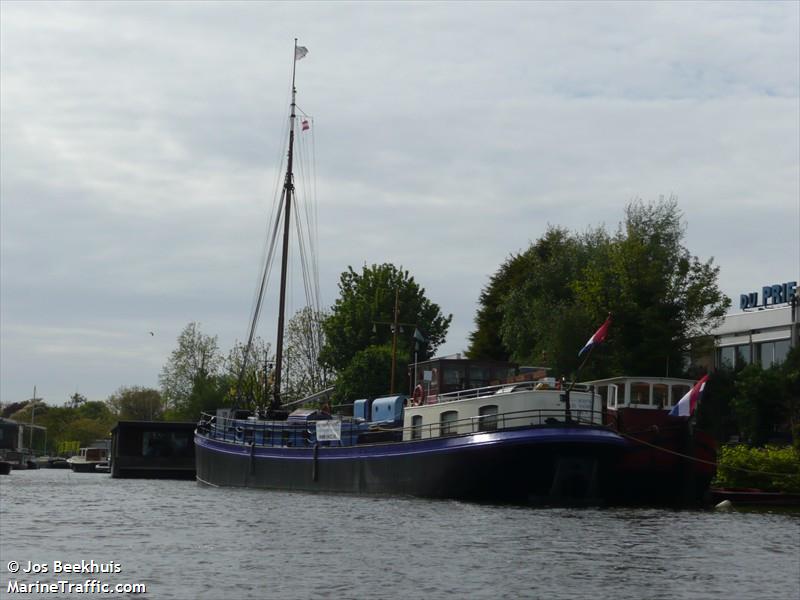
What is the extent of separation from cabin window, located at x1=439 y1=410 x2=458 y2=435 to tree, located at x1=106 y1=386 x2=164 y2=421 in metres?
110

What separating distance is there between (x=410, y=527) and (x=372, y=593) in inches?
392

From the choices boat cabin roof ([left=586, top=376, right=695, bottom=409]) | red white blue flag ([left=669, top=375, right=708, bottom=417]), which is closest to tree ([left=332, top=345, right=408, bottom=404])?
boat cabin roof ([left=586, top=376, right=695, bottom=409])

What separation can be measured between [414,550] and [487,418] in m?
14.5

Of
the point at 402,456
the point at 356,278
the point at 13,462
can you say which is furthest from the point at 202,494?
the point at 13,462

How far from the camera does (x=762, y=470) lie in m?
44.4

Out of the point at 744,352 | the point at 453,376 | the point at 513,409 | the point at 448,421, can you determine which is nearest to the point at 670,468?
the point at 513,409

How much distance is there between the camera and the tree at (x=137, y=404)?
153m

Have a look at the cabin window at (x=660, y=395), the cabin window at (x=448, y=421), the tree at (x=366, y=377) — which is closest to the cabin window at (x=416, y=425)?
the cabin window at (x=448, y=421)

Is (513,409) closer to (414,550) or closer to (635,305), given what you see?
(414,550)

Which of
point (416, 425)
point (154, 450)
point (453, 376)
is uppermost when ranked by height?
point (453, 376)

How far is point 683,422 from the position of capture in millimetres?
40031

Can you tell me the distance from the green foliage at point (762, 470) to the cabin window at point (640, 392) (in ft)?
11.7

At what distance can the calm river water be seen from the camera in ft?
68.7

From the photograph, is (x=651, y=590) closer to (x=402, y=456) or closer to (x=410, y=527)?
(x=410, y=527)
